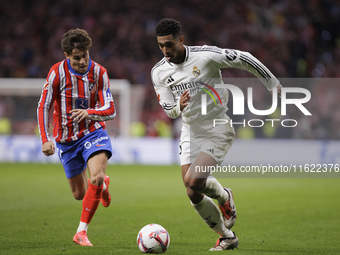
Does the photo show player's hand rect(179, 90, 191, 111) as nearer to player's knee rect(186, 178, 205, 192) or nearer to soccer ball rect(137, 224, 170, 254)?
player's knee rect(186, 178, 205, 192)

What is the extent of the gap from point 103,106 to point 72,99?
36 cm

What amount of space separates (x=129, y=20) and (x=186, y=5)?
2.90 metres

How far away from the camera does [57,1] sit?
2172 centimetres

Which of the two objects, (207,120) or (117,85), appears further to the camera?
(117,85)

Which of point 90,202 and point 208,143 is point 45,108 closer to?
point 90,202

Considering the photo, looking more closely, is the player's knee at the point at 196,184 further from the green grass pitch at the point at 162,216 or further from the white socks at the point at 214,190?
the green grass pitch at the point at 162,216

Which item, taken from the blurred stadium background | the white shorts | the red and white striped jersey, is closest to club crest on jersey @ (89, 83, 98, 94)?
the red and white striped jersey

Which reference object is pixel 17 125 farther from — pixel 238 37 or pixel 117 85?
pixel 238 37

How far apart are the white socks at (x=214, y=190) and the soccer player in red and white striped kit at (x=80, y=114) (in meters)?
1.11

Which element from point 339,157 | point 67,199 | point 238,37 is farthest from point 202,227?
point 238,37

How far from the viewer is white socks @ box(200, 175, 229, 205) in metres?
4.56

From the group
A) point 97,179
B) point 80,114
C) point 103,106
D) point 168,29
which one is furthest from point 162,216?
point 168,29

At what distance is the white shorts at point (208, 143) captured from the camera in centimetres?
471

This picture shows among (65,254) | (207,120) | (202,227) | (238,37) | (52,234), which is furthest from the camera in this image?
(238,37)
